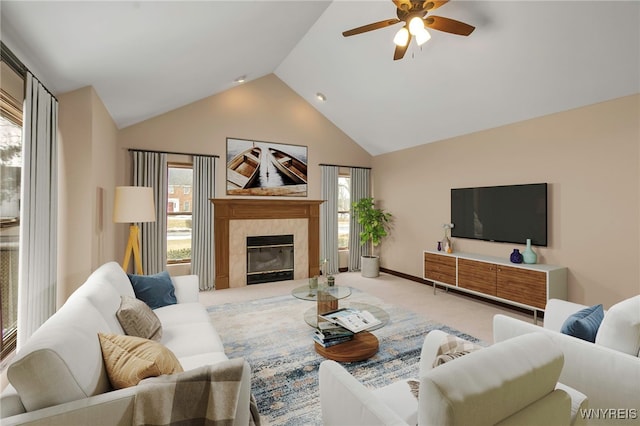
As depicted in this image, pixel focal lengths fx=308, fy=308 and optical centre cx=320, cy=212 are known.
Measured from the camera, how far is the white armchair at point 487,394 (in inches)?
36.0

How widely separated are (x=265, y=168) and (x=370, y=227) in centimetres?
237

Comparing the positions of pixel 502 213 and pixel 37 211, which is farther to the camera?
pixel 502 213

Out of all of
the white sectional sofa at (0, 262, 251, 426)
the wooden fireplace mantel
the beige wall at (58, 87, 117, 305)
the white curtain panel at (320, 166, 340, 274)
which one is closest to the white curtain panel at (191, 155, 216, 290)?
the wooden fireplace mantel

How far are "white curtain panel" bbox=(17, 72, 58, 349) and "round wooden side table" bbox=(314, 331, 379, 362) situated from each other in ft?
7.42

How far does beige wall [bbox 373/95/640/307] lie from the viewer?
3230 millimetres

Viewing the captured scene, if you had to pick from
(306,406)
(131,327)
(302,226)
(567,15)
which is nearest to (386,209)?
(302,226)

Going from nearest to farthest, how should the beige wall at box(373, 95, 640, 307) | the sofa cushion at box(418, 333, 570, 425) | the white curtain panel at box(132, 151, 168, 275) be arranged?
1. the sofa cushion at box(418, 333, 570, 425)
2. the beige wall at box(373, 95, 640, 307)
3. the white curtain panel at box(132, 151, 168, 275)

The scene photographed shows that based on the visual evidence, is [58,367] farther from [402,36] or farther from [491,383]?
[402,36]

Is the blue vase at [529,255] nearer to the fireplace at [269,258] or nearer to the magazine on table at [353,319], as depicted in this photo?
the magazine on table at [353,319]

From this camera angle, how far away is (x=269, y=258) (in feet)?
18.8

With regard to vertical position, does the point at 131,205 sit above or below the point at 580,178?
below

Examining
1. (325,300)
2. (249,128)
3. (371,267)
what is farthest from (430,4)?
(371,267)

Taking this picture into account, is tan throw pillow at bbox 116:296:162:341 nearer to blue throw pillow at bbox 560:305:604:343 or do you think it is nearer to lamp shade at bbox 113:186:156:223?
lamp shade at bbox 113:186:156:223

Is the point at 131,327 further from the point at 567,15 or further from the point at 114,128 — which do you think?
the point at 567,15
